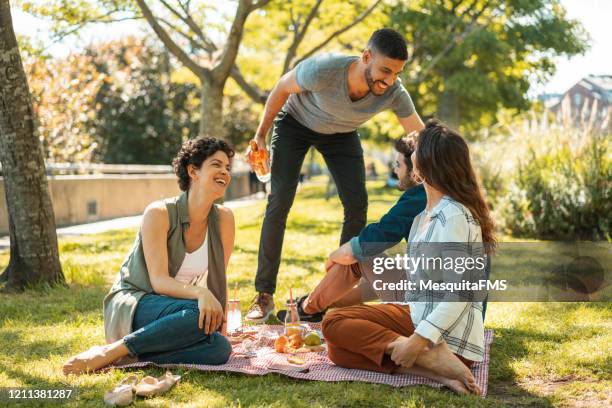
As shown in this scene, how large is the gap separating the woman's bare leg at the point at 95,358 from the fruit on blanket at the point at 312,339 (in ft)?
3.47

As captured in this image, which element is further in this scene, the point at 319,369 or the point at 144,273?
the point at 144,273

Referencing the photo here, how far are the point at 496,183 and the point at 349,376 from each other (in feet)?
36.0

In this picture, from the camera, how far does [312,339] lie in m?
4.50

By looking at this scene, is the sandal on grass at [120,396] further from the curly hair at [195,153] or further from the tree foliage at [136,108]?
the tree foliage at [136,108]

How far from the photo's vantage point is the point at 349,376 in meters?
3.79

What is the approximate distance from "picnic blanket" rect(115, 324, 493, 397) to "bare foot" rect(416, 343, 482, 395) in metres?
0.06

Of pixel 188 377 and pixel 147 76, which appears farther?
pixel 147 76

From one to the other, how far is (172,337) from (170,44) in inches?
251

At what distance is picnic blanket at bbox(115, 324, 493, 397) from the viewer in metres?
3.71

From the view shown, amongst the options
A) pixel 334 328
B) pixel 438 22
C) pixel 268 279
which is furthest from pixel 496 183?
Result: pixel 438 22

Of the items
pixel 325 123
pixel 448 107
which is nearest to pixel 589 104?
pixel 325 123

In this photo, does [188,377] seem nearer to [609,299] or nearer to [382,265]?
[382,265]

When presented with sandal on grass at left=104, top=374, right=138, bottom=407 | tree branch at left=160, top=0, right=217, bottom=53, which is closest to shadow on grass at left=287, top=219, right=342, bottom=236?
tree branch at left=160, top=0, right=217, bottom=53

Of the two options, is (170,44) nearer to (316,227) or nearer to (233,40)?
(233,40)
